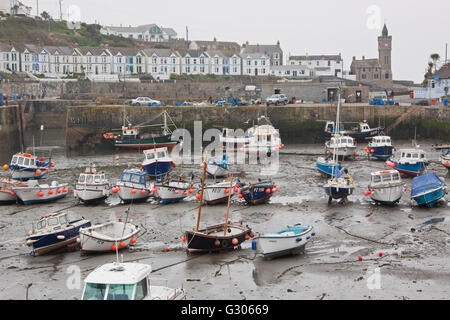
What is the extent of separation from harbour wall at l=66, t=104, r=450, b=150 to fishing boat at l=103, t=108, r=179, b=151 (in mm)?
1350

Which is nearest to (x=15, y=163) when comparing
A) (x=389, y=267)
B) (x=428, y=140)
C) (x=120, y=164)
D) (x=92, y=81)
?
(x=120, y=164)

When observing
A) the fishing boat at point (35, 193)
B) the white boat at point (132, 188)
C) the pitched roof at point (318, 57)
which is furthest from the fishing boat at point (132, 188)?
the pitched roof at point (318, 57)

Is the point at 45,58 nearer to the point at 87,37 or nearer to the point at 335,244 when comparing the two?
the point at 87,37

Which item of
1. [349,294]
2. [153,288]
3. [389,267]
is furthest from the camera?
[389,267]

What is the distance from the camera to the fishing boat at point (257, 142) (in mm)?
35875

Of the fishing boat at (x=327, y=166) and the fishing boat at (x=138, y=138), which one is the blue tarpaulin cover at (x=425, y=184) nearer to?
the fishing boat at (x=327, y=166)

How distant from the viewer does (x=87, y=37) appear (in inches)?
3469

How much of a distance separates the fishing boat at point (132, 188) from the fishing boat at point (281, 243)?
8649 millimetres

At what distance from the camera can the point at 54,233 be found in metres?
17.3

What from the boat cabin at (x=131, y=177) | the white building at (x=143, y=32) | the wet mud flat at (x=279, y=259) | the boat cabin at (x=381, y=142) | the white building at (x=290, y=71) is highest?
the white building at (x=143, y=32)

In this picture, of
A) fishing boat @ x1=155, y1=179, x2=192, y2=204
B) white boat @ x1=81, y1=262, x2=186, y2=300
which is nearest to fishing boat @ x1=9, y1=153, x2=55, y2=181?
fishing boat @ x1=155, y1=179, x2=192, y2=204

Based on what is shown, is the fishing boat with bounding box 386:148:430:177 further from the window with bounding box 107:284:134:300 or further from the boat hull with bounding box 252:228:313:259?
the window with bounding box 107:284:134:300

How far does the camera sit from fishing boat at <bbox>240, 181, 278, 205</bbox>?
75.7ft
